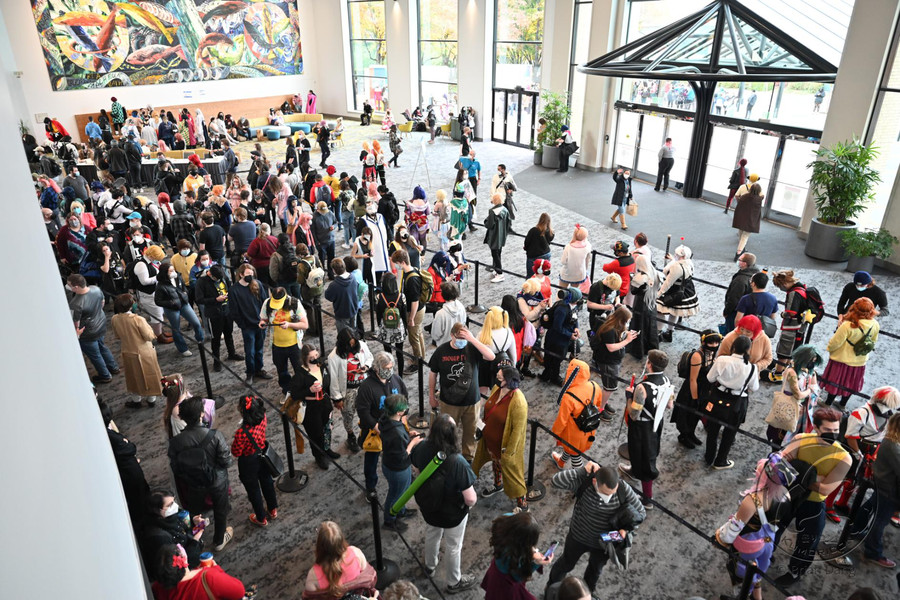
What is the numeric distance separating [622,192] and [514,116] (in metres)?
12.9

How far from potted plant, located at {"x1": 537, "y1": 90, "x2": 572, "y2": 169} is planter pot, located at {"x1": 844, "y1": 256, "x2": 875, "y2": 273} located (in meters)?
10.7

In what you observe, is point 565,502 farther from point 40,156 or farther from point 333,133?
point 333,133

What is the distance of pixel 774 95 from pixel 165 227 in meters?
14.7

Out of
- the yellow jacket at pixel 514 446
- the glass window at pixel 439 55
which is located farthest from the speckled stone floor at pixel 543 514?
the glass window at pixel 439 55

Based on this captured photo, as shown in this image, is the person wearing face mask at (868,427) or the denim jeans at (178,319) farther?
the denim jeans at (178,319)

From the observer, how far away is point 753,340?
20.5ft

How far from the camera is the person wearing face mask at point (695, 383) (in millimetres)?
6020

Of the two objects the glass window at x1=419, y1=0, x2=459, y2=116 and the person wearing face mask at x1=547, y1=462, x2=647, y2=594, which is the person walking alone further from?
the person wearing face mask at x1=547, y1=462, x2=647, y2=594

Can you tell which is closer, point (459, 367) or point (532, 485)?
point (459, 367)

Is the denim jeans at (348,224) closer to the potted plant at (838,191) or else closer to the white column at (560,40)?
the potted plant at (838,191)

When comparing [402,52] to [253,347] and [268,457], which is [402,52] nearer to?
[253,347]

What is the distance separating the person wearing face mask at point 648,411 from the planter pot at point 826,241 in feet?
29.4

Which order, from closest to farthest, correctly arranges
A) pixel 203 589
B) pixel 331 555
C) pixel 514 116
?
pixel 331 555 → pixel 203 589 → pixel 514 116

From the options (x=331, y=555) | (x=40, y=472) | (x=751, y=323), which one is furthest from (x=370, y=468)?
(x=40, y=472)
